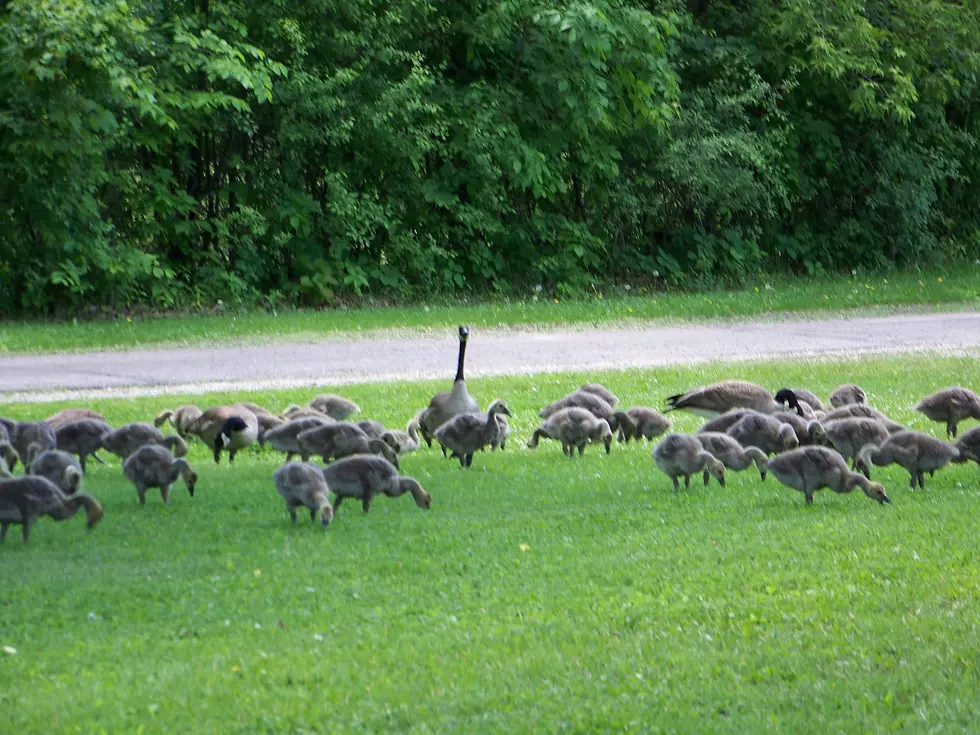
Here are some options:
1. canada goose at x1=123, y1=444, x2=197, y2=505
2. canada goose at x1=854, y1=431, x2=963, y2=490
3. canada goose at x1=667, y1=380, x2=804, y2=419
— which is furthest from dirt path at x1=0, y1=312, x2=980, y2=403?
canada goose at x1=854, y1=431, x2=963, y2=490

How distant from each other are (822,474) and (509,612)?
113 inches

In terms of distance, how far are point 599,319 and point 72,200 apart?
842 cm

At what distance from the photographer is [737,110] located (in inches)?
1067

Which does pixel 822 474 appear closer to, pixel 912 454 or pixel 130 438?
pixel 912 454

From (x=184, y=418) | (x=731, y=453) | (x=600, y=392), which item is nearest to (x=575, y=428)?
(x=600, y=392)

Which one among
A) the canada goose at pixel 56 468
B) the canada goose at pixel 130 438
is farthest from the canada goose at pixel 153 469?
the canada goose at pixel 130 438

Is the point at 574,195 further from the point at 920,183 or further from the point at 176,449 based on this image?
the point at 176,449

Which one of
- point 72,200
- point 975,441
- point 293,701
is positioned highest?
point 72,200

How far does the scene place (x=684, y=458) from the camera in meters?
8.80

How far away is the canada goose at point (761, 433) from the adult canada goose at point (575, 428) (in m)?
1.22

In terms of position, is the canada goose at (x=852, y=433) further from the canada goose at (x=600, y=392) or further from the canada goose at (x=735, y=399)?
the canada goose at (x=600, y=392)

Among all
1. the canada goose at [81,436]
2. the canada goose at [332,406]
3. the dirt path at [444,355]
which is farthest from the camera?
the dirt path at [444,355]

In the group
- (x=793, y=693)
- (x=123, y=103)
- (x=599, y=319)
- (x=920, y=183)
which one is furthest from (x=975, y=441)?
(x=920, y=183)

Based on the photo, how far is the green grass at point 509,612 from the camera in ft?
16.5
